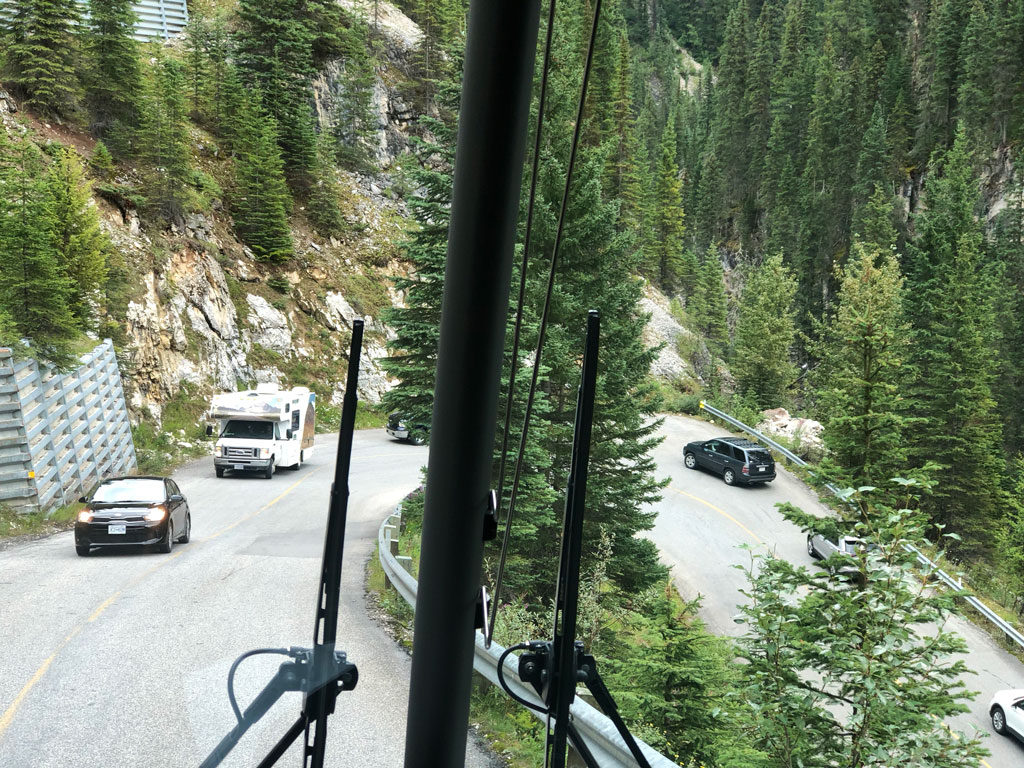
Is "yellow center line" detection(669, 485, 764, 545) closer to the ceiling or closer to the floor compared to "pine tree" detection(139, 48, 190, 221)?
closer to the floor

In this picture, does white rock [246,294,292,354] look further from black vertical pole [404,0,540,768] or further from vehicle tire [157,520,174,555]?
black vertical pole [404,0,540,768]

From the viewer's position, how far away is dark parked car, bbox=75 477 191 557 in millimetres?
8695

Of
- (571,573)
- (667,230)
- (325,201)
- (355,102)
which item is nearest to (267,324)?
(325,201)

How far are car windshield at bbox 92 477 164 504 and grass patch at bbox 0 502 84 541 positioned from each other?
5.08 feet

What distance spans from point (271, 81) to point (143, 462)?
8524mm

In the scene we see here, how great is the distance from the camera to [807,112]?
65.1 m

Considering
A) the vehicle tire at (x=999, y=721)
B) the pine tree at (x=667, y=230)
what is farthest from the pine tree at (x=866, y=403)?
the pine tree at (x=667, y=230)

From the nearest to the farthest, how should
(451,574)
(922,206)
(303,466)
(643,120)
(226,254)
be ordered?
(451,574) < (303,466) < (226,254) < (922,206) < (643,120)

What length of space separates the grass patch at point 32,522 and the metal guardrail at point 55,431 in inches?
4.8

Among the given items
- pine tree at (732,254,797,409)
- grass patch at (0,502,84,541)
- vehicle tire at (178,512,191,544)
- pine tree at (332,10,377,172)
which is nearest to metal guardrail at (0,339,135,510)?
grass patch at (0,502,84,541)

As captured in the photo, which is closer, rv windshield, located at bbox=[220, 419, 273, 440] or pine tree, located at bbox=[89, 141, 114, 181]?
rv windshield, located at bbox=[220, 419, 273, 440]

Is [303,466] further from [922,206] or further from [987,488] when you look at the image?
[922,206]

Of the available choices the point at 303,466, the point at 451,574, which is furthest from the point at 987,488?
the point at 451,574

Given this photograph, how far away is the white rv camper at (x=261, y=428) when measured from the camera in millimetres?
13867
